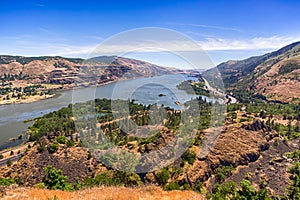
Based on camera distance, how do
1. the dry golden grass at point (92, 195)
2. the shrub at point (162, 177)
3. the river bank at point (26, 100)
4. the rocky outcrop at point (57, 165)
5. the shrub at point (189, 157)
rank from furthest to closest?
1. the river bank at point (26, 100)
2. the shrub at point (189, 157)
3. the rocky outcrop at point (57, 165)
4. the shrub at point (162, 177)
5. the dry golden grass at point (92, 195)

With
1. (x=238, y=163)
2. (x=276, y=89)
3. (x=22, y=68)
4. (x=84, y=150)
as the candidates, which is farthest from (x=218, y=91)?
(x=22, y=68)

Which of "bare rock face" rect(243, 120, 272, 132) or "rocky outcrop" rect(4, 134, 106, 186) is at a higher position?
"bare rock face" rect(243, 120, 272, 132)

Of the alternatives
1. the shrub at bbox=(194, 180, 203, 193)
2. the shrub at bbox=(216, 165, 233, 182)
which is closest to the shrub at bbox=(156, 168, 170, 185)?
the shrub at bbox=(194, 180, 203, 193)

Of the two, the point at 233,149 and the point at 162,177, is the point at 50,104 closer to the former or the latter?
the point at 233,149

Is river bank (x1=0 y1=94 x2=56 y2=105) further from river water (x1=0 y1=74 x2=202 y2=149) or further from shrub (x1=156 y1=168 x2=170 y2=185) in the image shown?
shrub (x1=156 y1=168 x2=170 y2=185)

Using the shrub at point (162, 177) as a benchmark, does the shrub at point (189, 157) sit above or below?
above

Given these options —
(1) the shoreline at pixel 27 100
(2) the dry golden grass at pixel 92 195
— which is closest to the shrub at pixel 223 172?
(2) the dry golden grass at pixel 92 195

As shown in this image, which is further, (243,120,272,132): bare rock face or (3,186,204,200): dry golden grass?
(243,120,272,132): bare rock face

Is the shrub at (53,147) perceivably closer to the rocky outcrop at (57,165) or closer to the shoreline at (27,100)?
the rocky outcrop at (57,165)

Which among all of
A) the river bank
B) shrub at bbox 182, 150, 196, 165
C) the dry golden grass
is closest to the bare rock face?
shrub at bbox 182, 150, 196, 165

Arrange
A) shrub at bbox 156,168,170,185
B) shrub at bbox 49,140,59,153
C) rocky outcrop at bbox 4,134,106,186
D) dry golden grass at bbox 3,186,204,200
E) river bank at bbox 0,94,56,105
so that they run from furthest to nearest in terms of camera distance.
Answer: river bank at bbox 0,94,56,105 < shrub at bbox 49,140,59,153 < rocky outcrop at bbox 4,134,106,186 < shrub at bbox 156,168,170,185 < dry golden grass at bbox 3,186,204,200

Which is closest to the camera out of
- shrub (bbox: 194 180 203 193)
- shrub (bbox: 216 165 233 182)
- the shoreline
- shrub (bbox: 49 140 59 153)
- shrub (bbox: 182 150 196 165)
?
shrub (bbox: 194 180 203 193)
